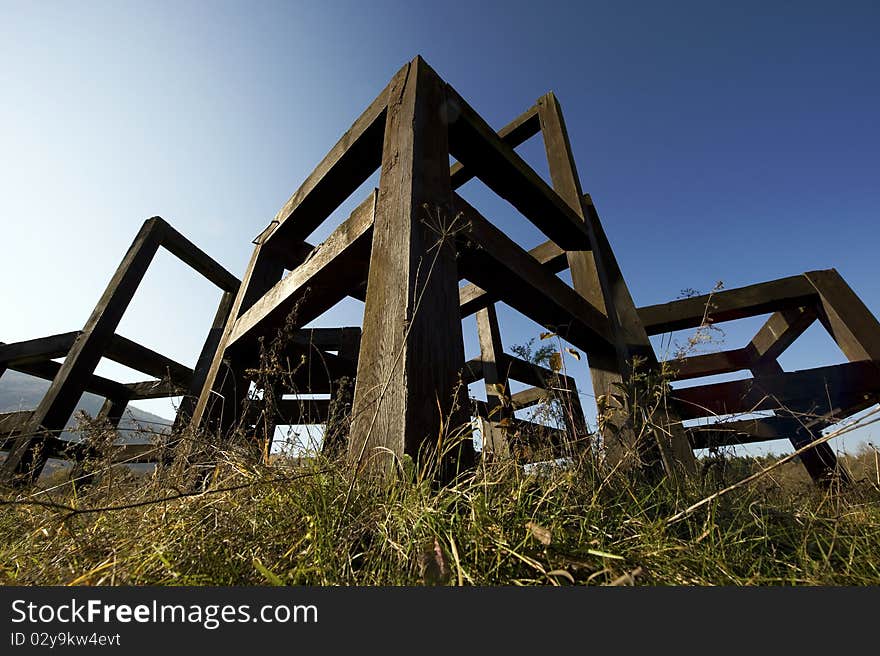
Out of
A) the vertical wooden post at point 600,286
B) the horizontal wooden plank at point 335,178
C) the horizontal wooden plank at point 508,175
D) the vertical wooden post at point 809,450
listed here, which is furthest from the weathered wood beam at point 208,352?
A: the vertical wooden post at point 809,450

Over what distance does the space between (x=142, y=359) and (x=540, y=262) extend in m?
4.74

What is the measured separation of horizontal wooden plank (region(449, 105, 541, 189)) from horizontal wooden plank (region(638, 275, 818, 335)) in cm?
224

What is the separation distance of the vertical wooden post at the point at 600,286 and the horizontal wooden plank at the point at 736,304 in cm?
57

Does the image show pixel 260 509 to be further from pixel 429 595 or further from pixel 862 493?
pixel 862 493

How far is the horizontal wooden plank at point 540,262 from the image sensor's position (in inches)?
143

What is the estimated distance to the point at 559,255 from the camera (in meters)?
3.56

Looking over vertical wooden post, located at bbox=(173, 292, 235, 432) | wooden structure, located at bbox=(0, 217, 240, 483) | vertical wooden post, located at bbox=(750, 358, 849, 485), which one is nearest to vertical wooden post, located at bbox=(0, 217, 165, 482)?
wooden structure, located at bbox=(0, 217, 240, 483)

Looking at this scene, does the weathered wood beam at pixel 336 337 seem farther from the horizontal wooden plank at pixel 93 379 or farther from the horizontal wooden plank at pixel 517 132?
the horizontal wooden plank at pixel 93 379

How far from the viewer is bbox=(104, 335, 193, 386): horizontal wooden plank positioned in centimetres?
410

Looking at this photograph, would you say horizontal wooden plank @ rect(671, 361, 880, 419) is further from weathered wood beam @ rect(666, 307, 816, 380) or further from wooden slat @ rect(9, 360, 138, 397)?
wooden slat @ rect(9, 360, 138, 397)

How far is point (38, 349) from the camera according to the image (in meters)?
4.00

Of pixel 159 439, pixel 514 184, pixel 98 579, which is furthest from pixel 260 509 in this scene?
pixel 514 184

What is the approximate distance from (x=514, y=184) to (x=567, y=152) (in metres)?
1.26

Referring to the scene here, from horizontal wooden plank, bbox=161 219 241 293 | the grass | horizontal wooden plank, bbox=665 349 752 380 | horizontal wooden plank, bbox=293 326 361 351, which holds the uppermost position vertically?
horizontal wooden plank, bbox=161 219 241 293
